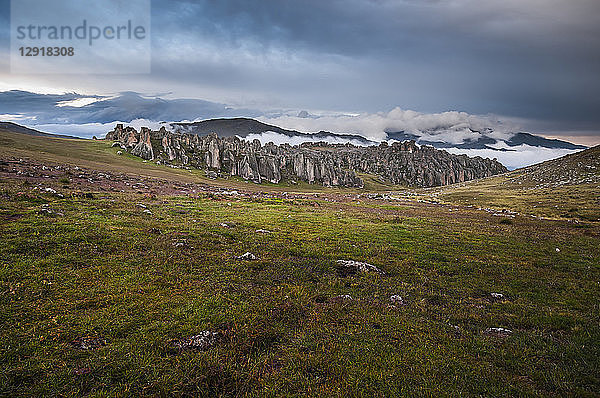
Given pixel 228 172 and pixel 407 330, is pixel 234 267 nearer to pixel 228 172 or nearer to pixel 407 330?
pixel 407 330

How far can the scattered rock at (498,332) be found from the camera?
9791mm

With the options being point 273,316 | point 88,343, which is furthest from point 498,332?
point 88,343

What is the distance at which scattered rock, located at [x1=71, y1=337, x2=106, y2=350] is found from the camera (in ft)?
24.8

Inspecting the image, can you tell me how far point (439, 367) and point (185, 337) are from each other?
7804 millimetres

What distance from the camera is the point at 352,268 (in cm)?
1573

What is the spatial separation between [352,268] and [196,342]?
32.0 ft

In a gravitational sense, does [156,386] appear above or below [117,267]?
below

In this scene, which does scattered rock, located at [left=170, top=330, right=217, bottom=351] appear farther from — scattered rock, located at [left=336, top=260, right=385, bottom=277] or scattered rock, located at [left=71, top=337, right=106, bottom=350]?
scattered rock, located at [left=336, top=260, right=385, bottom=277]

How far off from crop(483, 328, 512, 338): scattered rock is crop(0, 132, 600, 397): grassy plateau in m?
0.04

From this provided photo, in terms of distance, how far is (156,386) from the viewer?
666 cm

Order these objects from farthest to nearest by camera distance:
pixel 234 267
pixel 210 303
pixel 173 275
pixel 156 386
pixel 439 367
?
pixel 234 267, pixel 173 275, pixel 210 303, pixel 439 367, pixel 156 386

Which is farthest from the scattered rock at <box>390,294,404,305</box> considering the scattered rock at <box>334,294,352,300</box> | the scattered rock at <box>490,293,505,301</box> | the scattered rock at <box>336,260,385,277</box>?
the scattered rock at <box>490,293,505,301</box>

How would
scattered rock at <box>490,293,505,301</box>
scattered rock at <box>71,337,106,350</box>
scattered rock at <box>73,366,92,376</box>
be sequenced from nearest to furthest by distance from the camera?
scattered rock at <box>73,366,92,376</box> < scattered rock at <box>71,337,106,350</box> < scattered rock at <box>490,293,505,301</box>

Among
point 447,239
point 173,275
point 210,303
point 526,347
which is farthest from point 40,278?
point 447,239
